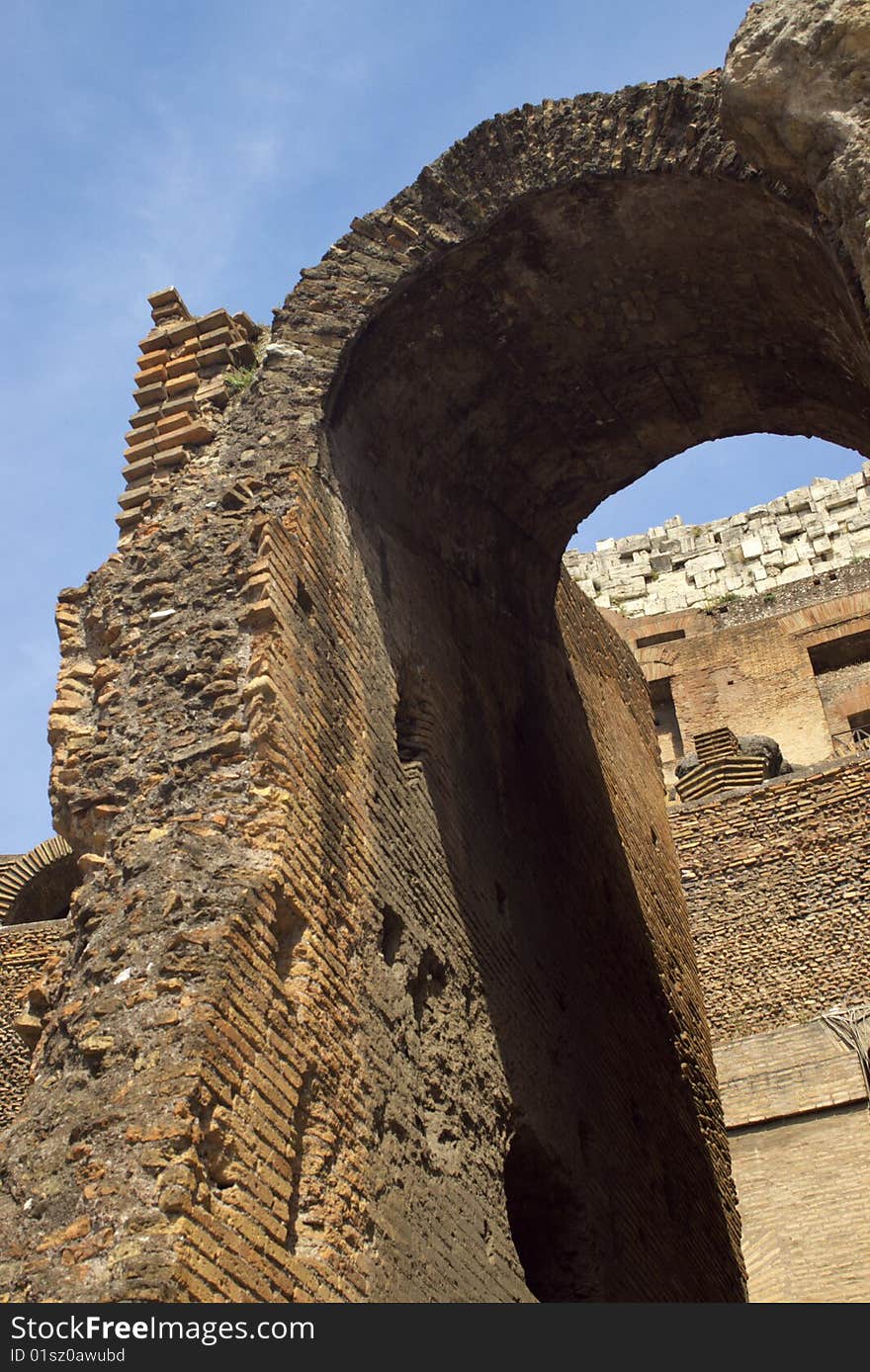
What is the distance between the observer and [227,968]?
427cm

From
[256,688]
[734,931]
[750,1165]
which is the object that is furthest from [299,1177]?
[734,931]

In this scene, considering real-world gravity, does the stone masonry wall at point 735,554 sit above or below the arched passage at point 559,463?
above

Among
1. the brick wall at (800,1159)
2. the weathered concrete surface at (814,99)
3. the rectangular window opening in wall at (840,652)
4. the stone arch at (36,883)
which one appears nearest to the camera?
the weathered concrete surface at (814,99)

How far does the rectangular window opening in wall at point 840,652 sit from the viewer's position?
81.5 ft

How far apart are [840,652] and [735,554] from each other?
8382 millimetres

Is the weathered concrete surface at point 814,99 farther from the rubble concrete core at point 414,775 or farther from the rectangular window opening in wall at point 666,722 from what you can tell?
the rectangular window opening in wall at point 666,722

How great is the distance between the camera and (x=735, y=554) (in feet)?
108

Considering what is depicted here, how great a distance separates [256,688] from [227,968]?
1.19 meters

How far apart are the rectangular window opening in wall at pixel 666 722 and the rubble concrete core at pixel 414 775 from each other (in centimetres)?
1590

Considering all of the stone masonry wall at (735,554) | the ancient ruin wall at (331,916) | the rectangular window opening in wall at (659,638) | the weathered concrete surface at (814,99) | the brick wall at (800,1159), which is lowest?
the brick wall at (800,1159)

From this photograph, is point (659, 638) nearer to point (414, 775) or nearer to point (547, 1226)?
point (547, 1226)

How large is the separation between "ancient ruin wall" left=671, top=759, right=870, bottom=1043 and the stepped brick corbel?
7.44 m

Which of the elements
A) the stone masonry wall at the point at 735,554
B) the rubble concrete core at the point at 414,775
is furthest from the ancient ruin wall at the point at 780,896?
the stone masonry wall at the point at 735,554

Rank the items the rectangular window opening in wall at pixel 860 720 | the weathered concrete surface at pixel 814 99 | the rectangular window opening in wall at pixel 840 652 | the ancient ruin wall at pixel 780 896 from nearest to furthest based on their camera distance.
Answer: the weathered concrete surface at pixel 814 99, the ancient ruin wall at pixel 780 896, the rectangular window opening in wall at pixel 860 720, the rectangular window opening in wall at pixel 840 652
